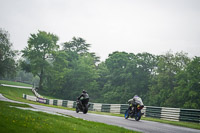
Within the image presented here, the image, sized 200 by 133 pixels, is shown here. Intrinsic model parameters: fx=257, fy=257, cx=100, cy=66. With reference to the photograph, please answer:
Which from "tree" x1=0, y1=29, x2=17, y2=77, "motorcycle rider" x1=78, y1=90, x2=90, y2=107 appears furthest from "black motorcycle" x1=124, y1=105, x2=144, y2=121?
"tree" x1=0, y1=29, x2=17, y2=77

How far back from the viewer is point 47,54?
6888cm

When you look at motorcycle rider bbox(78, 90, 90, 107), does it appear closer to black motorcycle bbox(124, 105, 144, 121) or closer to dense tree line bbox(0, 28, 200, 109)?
black motorcycle bbox(124, 105, 144, 121)

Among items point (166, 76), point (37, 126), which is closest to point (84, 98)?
point (37, 126)

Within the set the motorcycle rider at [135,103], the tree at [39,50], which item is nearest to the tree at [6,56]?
the tree at [39,50]

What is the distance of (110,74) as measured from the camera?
69.5 metres

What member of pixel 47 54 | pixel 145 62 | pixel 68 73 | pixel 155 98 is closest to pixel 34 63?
pixel 47 54

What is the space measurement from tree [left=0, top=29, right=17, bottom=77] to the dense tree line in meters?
3.78

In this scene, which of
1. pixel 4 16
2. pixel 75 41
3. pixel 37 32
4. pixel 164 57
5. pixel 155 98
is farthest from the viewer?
pixel 75 41

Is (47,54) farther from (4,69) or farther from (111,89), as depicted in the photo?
(111,89)

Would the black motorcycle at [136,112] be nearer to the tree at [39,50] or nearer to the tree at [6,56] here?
the tree at [39,50]

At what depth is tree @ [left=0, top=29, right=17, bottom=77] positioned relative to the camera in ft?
211

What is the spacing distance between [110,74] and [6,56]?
27754 mm

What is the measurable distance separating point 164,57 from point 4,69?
38.9 meters

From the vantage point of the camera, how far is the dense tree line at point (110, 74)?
53.8 metres
